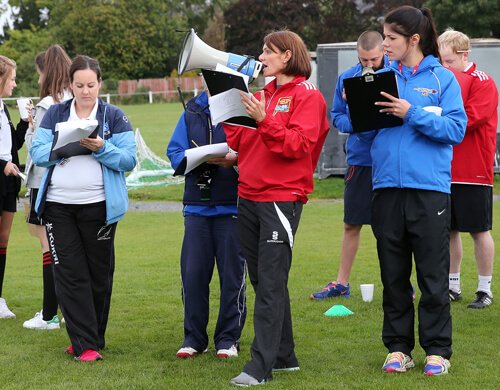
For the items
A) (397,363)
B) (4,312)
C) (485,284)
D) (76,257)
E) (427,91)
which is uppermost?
(427,91)

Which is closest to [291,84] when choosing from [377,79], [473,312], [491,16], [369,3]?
[377,79]

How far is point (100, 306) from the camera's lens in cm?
681

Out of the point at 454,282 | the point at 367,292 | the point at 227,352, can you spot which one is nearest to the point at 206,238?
the point at 227,352

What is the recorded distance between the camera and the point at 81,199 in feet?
21.3

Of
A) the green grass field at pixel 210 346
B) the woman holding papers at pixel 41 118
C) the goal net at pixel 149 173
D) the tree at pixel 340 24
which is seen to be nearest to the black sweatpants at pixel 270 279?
the green grass field at pixel 210 346

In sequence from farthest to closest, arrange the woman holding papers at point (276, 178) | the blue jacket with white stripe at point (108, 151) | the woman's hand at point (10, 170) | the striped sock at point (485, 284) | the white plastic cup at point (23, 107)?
the striped sock at point (485, 284), the woman's hand at point (10, 170), the white plastic cup at point (23, 107), the blue jacket with white stripe at point (108, 151), the woman holding papers at point (276, 178)

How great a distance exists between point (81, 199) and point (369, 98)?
2.15 metres

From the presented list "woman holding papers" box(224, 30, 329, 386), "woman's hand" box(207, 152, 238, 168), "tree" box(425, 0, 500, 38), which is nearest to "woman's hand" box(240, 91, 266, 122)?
"woman holding papers" box(224, 30, 329, 386)

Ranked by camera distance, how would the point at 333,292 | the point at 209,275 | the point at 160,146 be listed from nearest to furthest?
the point at 209,275
the point at 333,292
the point at 160,146

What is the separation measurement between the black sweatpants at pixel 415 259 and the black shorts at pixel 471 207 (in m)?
2.17

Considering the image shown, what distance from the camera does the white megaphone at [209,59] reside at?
611 cm

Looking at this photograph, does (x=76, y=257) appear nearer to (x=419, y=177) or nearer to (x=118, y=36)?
(x=419, y=177)

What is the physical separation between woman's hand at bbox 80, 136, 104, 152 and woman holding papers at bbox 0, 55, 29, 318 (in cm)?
173

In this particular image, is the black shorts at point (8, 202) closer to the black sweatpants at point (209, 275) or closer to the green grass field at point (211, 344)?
the green grass field at point (211, 344)
